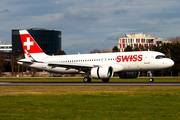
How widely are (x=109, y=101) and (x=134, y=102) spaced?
1610 mm

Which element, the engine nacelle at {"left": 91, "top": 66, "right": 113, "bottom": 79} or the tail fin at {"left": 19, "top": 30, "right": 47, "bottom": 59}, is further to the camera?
the tail fin at {"left": 19, "top": 30, "right": 47, "bottom": 59}

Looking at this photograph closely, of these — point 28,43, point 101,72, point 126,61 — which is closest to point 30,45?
point 28,43

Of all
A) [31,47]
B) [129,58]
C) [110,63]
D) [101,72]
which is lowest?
[101,72]

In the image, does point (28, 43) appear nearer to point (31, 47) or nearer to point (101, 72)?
point (31, 47)

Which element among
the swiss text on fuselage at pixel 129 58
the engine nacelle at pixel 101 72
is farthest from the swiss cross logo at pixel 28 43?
the swiss text on fuselage at pixel 129 58

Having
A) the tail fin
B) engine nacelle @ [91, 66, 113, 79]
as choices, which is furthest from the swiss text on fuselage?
the tail fin

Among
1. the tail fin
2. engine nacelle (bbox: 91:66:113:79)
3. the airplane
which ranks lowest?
engine nacelle (bbox: 91:66:113:79)

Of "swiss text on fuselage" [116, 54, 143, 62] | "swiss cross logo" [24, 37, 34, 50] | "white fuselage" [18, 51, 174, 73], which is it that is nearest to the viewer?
"white fuselage" [18, 51, 174, 73]

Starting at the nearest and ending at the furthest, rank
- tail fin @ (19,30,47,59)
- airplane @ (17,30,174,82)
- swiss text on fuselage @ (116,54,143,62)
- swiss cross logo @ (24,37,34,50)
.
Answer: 1. airplane @ (17,30,174,82)
2. swiss text on fuselage @ (116,54,143,62)
3. tail fin @ (19,30,47,59)
4. swiss cross logo @ (24,37,34,50)

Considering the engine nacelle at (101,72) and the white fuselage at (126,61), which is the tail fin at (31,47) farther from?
the engine nacelle at (101,72)

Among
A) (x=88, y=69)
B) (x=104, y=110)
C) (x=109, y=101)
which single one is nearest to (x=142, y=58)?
(x=88, y=69)

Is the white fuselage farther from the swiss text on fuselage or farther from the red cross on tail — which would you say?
the red cross on tail

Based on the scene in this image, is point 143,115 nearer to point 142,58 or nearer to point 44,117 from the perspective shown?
point 44,117

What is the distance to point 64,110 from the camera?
16.3 m
